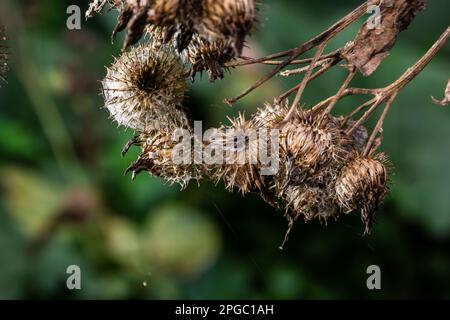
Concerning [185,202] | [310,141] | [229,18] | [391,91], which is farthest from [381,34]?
[185,202]

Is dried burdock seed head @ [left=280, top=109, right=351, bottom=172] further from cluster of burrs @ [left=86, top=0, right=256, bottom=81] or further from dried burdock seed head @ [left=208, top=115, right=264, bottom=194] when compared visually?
cluster of burrs @ [left=86, top=0, right=256, bottom=81]

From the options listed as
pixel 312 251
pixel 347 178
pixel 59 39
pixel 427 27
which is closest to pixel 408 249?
pixel 312 251

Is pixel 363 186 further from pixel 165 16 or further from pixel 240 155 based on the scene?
pixel 165 16

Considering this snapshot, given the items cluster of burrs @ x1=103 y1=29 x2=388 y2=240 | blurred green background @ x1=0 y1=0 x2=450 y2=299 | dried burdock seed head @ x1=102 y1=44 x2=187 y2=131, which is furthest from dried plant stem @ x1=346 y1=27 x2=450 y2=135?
blurred green background @ x1=0 y1=0 x2=450 y2=299

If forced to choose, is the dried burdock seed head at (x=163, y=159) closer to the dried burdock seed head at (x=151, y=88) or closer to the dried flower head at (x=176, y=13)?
the dried burdock seed head at (x=151, y=88)

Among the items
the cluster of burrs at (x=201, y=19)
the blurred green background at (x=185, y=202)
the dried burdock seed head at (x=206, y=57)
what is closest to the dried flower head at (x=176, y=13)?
the cluster of burrs at (x=201, y=19)

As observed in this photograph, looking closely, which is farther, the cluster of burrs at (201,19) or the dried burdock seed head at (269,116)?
the dried burdock seed head at (269,116)
